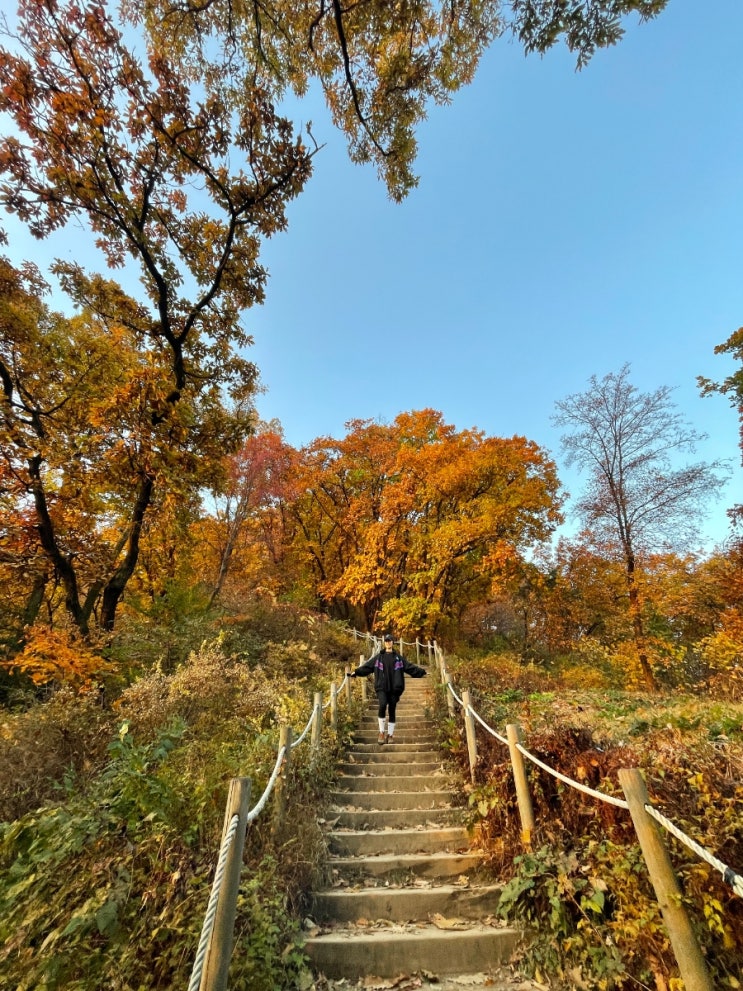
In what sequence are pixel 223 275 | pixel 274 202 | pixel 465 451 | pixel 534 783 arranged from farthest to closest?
pixel 465 451
pixel 223 275
pixel 274 202
pixel 534 783

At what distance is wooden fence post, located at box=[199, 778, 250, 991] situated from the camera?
225cm

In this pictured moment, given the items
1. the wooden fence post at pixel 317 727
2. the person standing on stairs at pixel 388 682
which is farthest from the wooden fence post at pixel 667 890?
the person standing on stairs at pixel 388 682

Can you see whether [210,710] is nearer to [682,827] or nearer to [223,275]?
[682,827]

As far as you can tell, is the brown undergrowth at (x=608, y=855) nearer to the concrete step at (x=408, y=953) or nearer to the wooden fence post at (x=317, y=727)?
the concrete step at (x=408, y=953)

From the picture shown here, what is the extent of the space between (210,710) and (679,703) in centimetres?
846

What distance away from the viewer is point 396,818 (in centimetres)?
520

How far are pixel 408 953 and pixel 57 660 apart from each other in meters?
5.87

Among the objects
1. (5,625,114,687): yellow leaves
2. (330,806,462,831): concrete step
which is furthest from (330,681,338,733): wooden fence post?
(5,625,114,687): yellow leaves

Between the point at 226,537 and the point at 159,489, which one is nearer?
the point at 159,489

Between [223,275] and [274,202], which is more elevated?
[274,202]

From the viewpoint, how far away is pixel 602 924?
287cm

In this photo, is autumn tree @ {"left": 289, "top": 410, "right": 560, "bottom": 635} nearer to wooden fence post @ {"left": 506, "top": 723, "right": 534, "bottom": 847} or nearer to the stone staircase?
the stone staircase

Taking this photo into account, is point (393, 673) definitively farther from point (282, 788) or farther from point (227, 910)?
point (227, 910)

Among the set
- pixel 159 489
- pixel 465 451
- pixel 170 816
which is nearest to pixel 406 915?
pixel 170 816
